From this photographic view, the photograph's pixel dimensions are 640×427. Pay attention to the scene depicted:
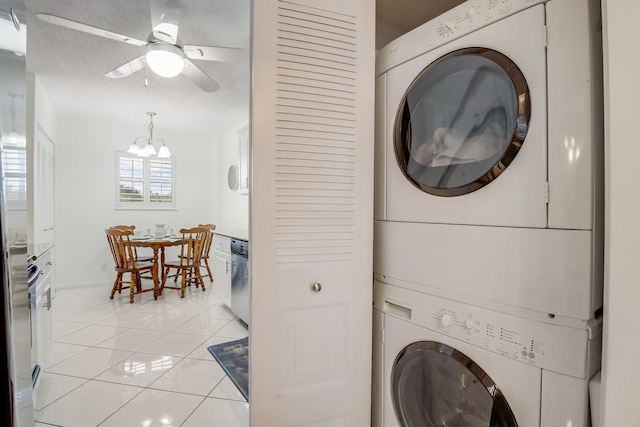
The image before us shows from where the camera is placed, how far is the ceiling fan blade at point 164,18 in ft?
5.78

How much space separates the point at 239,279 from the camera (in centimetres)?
292

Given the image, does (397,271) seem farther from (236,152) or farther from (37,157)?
(236,152)

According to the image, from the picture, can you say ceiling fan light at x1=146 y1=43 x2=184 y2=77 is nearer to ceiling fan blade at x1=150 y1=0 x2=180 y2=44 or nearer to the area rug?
ceiling fan blade at x1=150 y1=0 x2=180 y2=44

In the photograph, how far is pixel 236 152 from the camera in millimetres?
4543

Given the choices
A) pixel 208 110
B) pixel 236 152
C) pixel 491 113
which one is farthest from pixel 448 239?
pixel 236 152

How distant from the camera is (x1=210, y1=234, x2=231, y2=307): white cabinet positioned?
3216mm

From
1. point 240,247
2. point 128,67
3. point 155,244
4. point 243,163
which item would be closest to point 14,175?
point 128,67

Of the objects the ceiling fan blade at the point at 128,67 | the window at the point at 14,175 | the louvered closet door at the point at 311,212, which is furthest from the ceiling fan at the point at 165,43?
the window at the point at 14,175

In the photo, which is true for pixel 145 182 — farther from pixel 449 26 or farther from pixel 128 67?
pixel 449 26

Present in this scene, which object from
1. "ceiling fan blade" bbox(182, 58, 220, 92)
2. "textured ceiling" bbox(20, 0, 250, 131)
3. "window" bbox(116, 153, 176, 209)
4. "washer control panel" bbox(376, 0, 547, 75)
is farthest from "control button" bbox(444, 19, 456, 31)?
"window" bbox(116, 153, 176, 209)

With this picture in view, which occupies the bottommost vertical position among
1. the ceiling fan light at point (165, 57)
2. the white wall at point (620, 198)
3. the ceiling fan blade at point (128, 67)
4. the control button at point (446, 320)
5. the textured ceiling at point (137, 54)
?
the control button at point (446, 320)

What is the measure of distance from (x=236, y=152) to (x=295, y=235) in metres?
3.76

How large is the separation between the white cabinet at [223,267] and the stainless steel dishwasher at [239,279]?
14cm

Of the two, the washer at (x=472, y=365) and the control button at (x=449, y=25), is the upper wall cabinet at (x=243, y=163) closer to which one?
the washer at (x=472, y=365)
